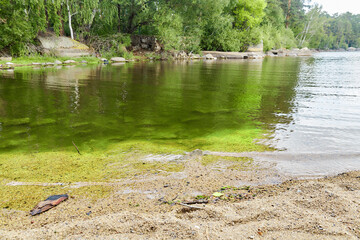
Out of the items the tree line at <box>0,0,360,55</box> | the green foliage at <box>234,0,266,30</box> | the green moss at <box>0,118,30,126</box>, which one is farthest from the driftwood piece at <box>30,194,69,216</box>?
the green foliage at <box>234,0,266,30</box>

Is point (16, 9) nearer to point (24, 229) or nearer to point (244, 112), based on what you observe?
point (244, 112)

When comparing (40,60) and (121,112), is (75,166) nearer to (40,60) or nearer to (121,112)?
(121,112)

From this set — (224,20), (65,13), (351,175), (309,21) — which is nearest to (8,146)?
(351,175)

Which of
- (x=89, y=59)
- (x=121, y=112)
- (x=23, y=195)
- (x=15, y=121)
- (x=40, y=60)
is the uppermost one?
(x=89, y=59)

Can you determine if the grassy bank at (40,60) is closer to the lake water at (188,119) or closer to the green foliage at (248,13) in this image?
the lake water at (188,119)

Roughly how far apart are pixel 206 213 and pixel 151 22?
113ft

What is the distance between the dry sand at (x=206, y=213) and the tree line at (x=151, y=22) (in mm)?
23378

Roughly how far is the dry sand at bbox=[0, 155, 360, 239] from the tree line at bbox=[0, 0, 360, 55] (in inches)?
920

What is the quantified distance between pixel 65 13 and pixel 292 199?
2889 centimetres

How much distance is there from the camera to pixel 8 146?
4.97 meters

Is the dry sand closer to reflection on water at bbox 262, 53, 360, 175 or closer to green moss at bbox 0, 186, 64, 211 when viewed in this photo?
green moss at bbox 0, 186, 64, 211

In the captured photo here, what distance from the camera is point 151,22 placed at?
1341 inches

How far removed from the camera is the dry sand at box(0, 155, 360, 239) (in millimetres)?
2441

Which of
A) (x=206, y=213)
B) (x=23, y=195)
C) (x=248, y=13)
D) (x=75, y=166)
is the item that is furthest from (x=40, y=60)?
(x=248, y=13)
